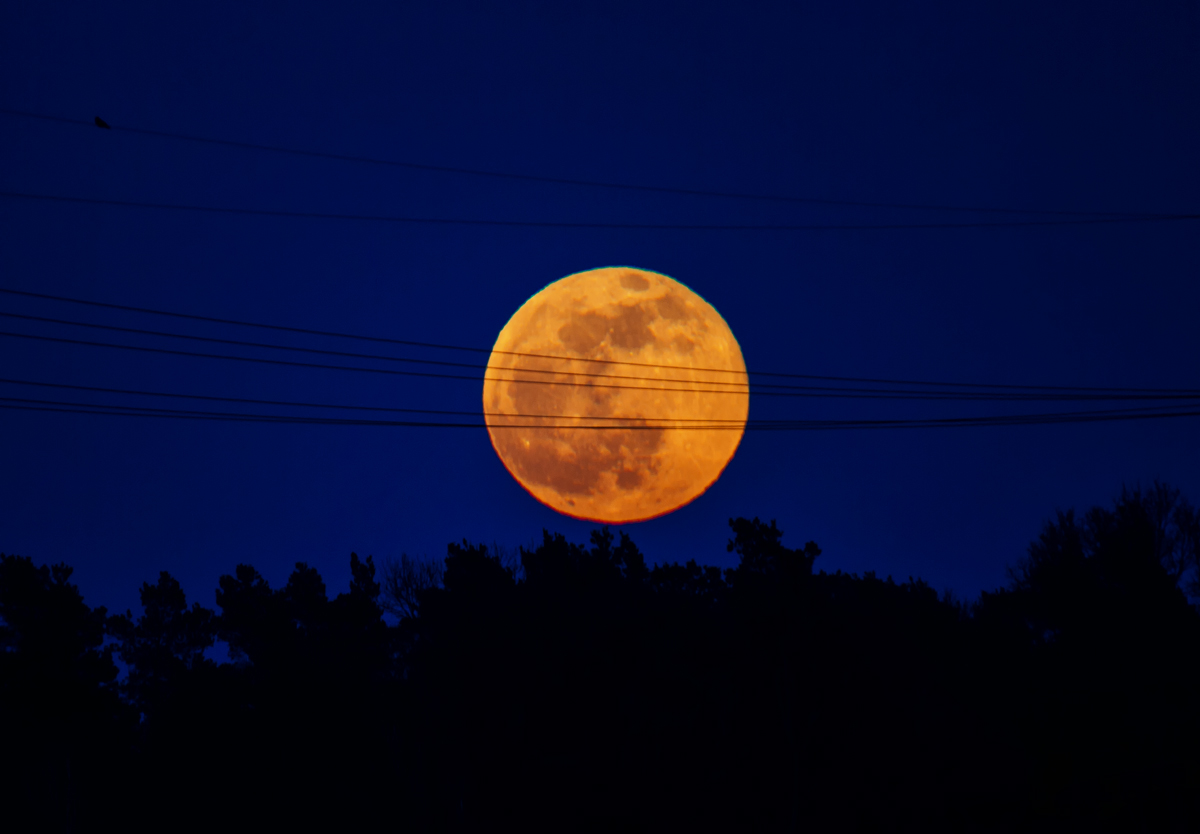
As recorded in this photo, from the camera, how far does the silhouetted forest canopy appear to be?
40.9m

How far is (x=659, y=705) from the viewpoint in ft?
141

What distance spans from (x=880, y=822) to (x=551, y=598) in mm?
20894

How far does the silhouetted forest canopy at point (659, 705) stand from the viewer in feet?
134

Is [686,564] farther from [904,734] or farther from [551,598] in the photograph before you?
[904,734]

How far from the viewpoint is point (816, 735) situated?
4150 centimetres

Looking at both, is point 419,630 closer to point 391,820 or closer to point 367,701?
point 367,701

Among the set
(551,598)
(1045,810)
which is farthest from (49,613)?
(1045,810)

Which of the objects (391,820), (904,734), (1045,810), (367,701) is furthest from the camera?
(367,701)

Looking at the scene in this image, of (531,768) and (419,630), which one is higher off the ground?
(419,630)

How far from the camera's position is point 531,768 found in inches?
1738

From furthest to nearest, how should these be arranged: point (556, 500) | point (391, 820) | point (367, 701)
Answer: point (367, 701) < point (391, 820) < point (556, 500)

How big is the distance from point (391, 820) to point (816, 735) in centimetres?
2682

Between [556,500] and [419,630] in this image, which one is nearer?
[556,500]

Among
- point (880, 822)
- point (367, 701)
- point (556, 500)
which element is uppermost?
point (556, 500)
